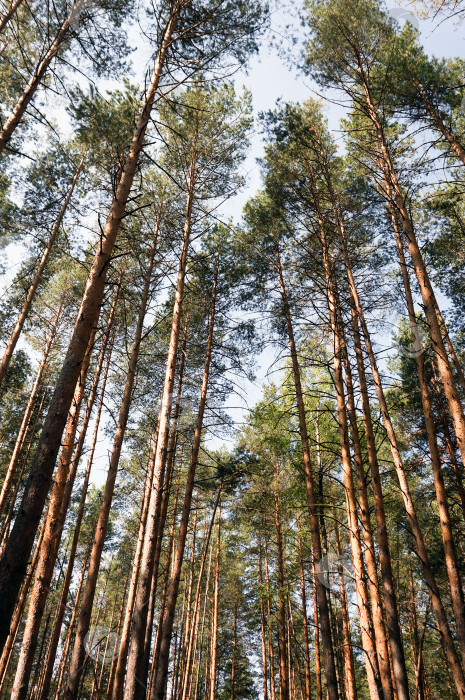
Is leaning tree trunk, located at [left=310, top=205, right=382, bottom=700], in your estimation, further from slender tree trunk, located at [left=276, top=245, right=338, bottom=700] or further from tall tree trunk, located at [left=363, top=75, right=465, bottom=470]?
tall tree trunk, located at [left=363, top=75, right=465, bottom=470]

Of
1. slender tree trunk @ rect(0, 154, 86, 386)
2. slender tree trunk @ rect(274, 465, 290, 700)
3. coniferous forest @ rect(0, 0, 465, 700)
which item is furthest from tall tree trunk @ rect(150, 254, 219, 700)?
slender tree trunk @ rect(274, 465, 290, 700)

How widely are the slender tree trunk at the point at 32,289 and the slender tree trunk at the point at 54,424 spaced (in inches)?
241

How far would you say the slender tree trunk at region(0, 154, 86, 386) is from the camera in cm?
974

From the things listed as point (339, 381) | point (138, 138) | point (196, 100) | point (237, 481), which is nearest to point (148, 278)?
point (196, 100)

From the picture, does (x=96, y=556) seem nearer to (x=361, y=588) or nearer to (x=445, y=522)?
(x=361, y=588)

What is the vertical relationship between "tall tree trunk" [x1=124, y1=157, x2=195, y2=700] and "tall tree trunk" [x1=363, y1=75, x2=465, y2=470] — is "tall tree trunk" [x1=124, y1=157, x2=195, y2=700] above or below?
below

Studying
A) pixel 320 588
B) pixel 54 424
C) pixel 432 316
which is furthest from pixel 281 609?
pixel 54 424

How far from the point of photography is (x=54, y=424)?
12.3 feet

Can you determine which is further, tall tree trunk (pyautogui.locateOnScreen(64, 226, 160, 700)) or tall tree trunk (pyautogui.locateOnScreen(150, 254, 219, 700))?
tall tree trunk (pyautogui.locateOnScreen(150, 254, 219, 700))

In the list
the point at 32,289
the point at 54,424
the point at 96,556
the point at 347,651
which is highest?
the point at 32,289

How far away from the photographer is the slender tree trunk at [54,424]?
3010mm

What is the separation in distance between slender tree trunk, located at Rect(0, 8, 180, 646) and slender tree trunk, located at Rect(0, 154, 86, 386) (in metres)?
6.11

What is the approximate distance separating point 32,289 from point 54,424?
7763 millimetres

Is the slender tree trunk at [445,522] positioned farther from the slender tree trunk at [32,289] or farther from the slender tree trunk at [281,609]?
the slender tree trunk at [32,289]
